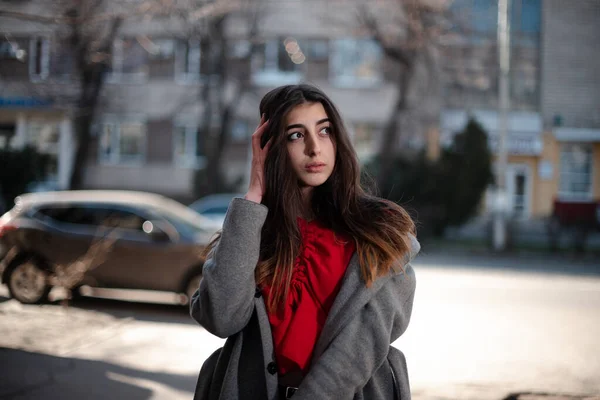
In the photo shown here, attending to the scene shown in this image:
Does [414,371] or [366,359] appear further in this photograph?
[414,371]

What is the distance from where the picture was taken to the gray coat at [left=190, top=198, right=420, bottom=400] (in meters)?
1.93

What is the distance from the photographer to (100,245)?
9609 millimetres

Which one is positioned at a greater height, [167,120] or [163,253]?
[167,120]

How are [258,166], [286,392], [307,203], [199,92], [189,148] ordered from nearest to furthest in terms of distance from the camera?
[286,392] → [258,166] → [307,203] → [199,92] → [189,148]

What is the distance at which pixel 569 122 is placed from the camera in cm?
3102

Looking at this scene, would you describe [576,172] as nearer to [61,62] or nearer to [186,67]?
[186,67]

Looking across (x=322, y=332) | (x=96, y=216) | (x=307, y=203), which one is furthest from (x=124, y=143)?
(x=322, y=332)

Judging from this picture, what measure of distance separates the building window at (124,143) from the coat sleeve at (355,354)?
31.8 metres

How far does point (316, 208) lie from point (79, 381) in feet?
13.1

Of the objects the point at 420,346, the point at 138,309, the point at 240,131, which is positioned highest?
the point at 240,131

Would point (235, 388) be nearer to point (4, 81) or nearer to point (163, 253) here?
point (163, 253)

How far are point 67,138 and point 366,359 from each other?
77.0ft

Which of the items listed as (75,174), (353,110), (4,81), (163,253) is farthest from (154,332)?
(353,110)

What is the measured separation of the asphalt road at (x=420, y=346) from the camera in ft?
17.7
